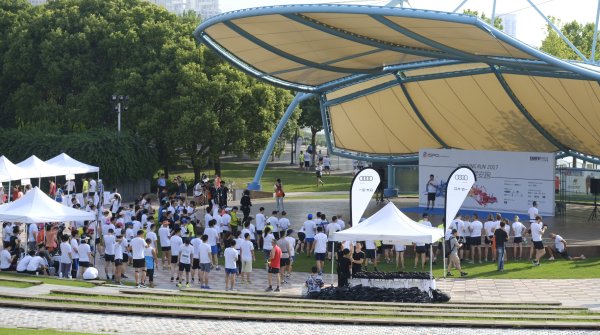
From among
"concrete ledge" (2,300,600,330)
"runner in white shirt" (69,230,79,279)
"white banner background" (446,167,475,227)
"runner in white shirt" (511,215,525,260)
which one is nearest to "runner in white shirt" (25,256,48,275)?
"runner in white shirt" (69,230,79,279)

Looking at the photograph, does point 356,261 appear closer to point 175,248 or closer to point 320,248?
point 320,248

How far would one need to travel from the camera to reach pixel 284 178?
209ft

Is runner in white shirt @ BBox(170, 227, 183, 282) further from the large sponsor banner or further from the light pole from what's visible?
the light pole

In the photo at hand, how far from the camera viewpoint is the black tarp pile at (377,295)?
2350 cm

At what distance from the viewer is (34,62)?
6150cm

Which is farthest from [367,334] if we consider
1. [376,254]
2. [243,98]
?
[243,98]

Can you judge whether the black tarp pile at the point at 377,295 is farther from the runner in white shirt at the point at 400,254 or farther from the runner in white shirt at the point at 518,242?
the runner in white shirt at the point at 518,242

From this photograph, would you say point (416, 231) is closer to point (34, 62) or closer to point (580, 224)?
point (580, 224)

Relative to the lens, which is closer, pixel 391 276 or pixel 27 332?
pixel 27 332

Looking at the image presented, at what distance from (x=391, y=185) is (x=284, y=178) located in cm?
1655

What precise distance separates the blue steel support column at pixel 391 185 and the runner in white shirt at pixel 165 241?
63.9 feet

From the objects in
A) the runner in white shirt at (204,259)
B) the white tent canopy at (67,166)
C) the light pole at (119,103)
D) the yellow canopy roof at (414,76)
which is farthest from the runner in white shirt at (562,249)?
the light pole at (119,103)

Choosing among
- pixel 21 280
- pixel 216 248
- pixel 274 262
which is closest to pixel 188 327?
pixel 21 280

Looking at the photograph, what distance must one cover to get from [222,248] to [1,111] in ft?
120
